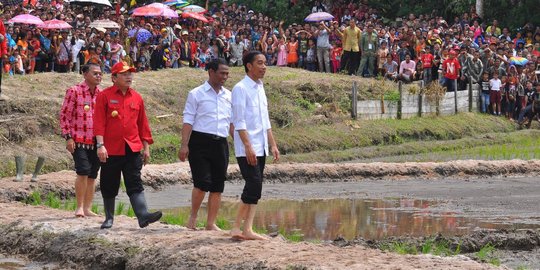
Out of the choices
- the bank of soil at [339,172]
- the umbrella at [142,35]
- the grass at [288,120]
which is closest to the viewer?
the bank of soil at [339,172]

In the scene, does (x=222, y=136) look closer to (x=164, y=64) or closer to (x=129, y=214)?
(x=129, y=214)

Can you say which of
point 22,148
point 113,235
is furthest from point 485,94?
point 113,235

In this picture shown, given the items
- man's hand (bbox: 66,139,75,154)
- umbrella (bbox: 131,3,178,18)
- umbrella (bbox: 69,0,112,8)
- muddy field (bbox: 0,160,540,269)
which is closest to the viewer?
muddy field (bbox: 0,160,540,269)

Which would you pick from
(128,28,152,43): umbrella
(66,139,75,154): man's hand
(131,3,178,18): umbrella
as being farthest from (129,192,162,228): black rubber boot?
(131,3,178,18): umbrella

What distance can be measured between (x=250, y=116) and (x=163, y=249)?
1462 mm

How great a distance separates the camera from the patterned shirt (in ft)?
42.7

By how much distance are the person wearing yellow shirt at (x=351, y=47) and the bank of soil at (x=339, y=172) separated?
887 centimetres

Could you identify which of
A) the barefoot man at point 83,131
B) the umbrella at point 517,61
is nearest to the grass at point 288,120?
the umbrella at point 517,61

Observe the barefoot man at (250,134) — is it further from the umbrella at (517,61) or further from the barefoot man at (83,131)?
the umbrella at (517,61)

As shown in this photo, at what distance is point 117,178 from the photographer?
12078 millimetres

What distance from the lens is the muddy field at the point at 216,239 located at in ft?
32.2

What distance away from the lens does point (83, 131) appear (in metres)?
13.0

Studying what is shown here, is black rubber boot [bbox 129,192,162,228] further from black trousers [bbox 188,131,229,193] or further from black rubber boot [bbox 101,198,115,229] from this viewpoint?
black trousers [bbox 188,131,229,193]

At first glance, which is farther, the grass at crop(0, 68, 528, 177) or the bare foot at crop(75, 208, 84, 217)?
the grass at crop(0, 68, 528, 177)
